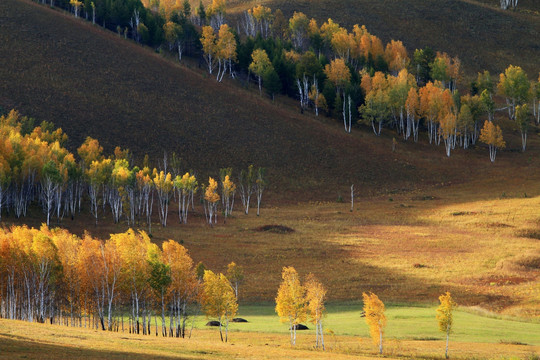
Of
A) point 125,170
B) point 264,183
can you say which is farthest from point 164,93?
point 125,170

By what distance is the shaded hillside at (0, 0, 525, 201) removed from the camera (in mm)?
139750

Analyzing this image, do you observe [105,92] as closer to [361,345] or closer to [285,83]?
[285,83]

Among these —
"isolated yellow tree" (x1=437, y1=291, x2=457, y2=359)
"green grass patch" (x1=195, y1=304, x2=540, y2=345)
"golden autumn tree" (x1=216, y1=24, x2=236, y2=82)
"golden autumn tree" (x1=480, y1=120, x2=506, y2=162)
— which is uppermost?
"golden autumn tree" (x1=216, y1=24, x2=236, y2=82)

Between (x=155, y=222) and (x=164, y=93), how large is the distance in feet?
184

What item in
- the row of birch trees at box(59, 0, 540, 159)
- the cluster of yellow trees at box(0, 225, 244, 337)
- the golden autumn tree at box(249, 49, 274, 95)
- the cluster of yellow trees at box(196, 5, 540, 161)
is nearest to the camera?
the cluster of yellow trees at box(0, 225, 244, 337)

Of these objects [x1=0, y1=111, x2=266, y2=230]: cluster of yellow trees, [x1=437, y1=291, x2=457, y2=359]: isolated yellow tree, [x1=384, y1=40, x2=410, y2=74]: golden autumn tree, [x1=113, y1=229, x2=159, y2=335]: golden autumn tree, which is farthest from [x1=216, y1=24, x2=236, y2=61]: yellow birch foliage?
[x1=437, y1=291, x2=457, y2=359]: isolated yellow tree

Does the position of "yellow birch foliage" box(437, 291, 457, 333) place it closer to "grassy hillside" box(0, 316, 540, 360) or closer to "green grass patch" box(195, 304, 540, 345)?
"grassy hillside" box(0, 316, 540, 360)

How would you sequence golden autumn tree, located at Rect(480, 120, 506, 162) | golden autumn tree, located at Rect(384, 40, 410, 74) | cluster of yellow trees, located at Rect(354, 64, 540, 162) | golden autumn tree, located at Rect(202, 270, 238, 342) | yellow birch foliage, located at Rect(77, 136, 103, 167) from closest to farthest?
golden autumn tree, located at Rect(202, 270, 238, 342) → yellow birch foliage, located at Rect(77, 136, 103, 167) → golden autumn tree, located at Rect(480, 120, 506, 162) → cluster of yellow trees, located at Rect(354, 64, 540, 162) → golden autumn tree, located at Rect(384, 40, 410, 74)

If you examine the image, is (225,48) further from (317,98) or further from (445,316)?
Answer: (445,316)

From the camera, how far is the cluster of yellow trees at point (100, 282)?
195 ft

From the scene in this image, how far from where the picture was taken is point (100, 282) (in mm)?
62094

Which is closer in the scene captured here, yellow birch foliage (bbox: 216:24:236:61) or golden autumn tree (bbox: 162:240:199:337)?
golden autumn tree (bbox: 162:240:199:337)

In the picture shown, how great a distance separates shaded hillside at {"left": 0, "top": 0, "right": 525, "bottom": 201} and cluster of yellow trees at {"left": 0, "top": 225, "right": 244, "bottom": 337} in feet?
229

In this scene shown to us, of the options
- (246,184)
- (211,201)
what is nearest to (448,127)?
(246,184)
